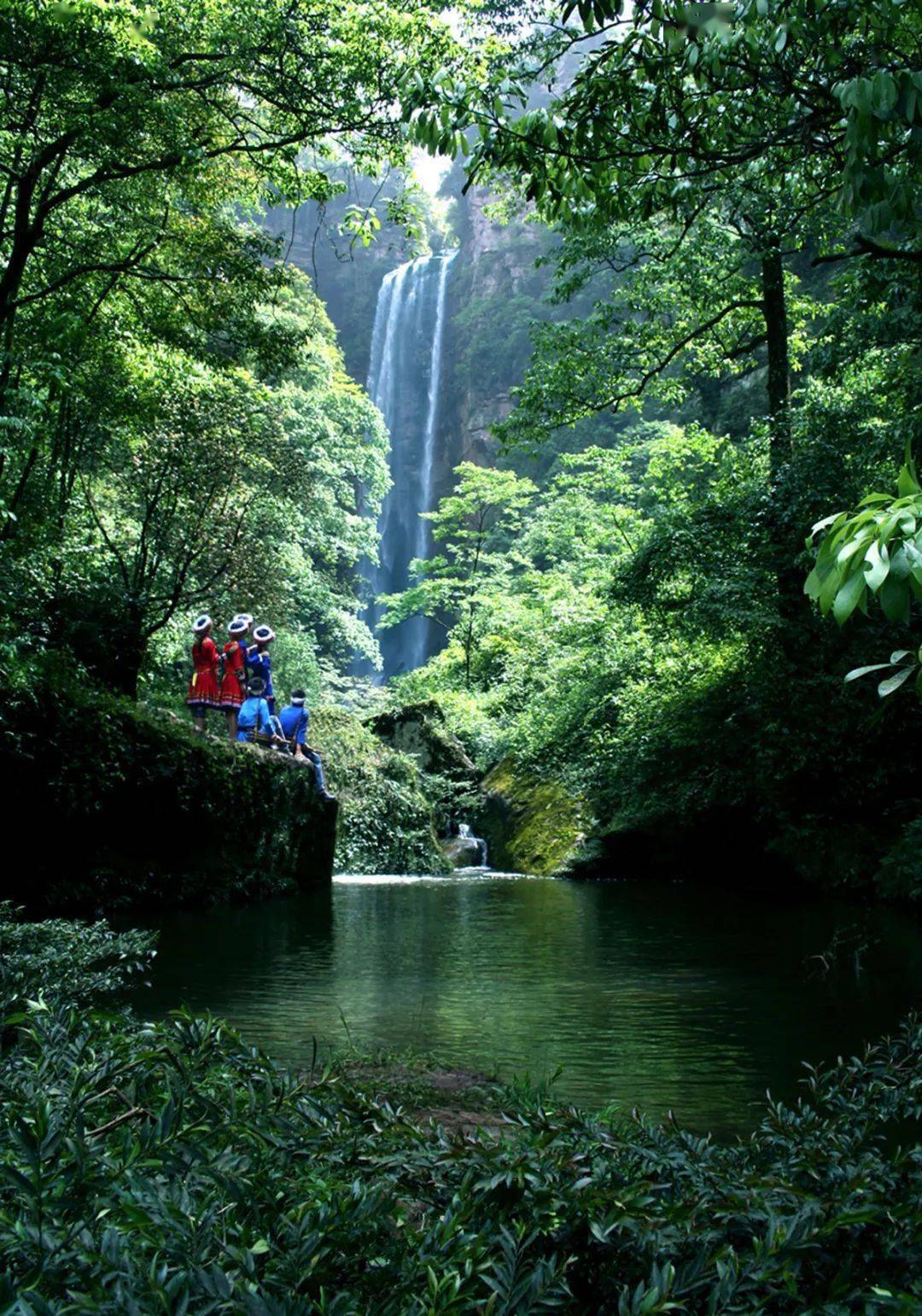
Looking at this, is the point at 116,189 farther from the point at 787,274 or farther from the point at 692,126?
the point at 787,274

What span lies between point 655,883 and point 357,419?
18538 millimetres

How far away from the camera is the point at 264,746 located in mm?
15078

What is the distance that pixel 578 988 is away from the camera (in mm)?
7715

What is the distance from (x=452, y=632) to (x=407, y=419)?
2315 cm

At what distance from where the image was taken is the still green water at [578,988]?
5.46 metres

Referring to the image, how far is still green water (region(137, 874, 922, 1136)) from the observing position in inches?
215

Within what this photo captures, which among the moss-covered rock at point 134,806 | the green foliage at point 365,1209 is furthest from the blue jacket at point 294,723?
the green foliage at point 365,1209

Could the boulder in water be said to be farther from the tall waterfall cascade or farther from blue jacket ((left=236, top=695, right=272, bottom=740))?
the tall waterfall cascade

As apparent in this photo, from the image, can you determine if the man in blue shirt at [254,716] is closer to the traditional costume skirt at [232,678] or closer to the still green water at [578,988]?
the traditional costume skirt at [232,678]

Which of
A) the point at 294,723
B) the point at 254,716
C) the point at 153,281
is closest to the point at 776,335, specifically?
the point at 294,723

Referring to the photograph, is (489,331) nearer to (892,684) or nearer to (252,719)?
(252,719)

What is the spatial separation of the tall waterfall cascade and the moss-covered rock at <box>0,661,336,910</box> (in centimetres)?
3712

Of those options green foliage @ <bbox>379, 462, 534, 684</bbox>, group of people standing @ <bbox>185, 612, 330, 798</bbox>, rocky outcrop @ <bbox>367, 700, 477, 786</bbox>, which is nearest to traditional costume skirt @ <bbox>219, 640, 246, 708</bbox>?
group of people standing @ <bbox>185, 612, 330, 798</bbox>

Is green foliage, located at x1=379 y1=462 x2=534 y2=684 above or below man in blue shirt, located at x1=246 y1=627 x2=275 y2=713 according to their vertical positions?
above
